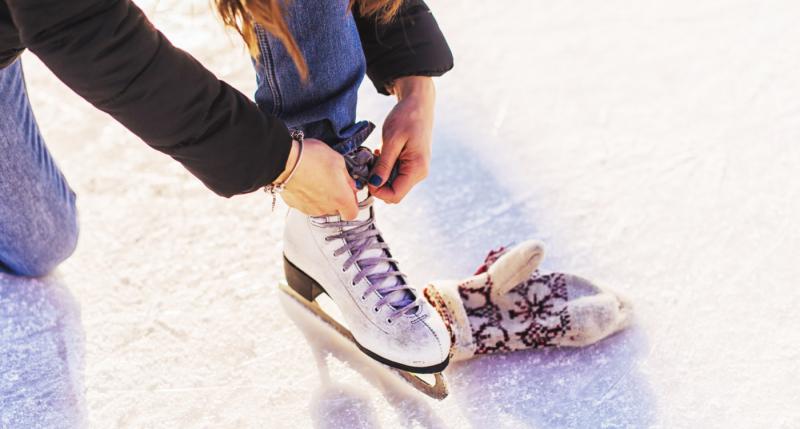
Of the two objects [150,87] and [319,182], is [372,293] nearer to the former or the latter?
[319,182]

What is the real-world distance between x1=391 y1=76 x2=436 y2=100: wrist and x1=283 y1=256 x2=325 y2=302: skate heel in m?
0.27

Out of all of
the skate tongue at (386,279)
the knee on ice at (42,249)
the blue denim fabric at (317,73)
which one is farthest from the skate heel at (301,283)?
the knee on ice at (42,249)

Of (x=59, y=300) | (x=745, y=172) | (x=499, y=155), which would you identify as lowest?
(x=59, y=300)

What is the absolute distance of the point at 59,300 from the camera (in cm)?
112

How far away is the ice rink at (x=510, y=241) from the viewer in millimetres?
961

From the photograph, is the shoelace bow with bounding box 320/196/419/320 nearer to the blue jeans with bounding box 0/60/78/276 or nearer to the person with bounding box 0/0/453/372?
the person with bounding box 0/0/453/372

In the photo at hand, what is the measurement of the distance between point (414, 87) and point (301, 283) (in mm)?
307

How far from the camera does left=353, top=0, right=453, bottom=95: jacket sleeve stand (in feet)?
3.12

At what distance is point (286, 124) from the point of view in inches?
34.4

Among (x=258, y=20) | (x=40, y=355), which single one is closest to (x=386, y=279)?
(x=258, y=20)

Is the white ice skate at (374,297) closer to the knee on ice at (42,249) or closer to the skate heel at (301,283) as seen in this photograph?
the skate heel at (301,283)

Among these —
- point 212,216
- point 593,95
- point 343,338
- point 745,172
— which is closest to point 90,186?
point 212,216

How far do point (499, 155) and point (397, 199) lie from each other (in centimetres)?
49

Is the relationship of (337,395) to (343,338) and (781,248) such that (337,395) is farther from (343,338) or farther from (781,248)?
(781,248)
